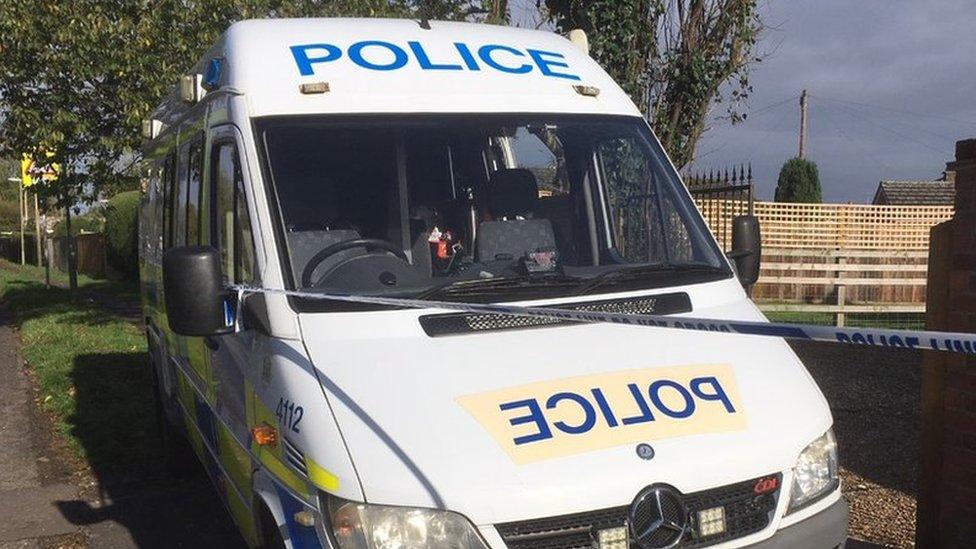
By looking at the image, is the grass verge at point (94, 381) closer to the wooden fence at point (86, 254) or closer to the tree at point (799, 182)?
the wooden fence at point (86, 254)

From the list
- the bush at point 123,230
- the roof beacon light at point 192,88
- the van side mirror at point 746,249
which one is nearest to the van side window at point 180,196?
the roof beacon light at point 192,88

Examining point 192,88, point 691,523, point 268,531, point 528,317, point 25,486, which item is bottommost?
point 25,486

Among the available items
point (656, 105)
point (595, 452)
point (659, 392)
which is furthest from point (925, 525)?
point (656, 105)

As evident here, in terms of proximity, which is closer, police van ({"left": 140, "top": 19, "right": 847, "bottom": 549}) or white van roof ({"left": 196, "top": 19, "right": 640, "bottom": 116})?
police van ({"left": 140, "top": 19, "right": 847, "bottom": 549})

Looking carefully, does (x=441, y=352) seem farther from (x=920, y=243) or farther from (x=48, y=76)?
(x=920, y=243)

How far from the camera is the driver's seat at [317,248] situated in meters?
3.73

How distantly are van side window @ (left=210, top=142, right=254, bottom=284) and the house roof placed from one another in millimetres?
34089

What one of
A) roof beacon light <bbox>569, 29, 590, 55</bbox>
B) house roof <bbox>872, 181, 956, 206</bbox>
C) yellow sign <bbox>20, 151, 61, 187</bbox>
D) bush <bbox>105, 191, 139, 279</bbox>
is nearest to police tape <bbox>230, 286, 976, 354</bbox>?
roof beacon light <bbox>569, 29, 590, 55</bbox>

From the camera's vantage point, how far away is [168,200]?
6055 mm

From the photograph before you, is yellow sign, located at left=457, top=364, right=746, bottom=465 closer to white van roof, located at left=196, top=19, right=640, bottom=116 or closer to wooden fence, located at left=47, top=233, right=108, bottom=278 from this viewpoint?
white van roof, located at left=196, top=19, right=640, bottom=116

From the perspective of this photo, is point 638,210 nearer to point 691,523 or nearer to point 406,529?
point 691,523

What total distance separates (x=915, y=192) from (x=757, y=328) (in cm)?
3764

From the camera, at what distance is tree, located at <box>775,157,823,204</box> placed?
31.8m

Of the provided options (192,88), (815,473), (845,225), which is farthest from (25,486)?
(845,225)
